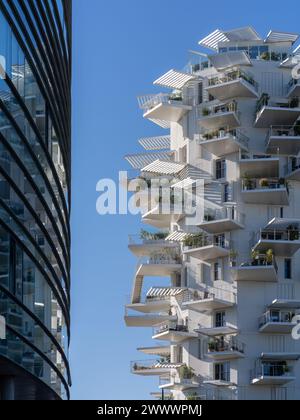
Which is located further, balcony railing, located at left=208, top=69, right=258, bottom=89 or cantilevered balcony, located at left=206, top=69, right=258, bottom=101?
balcony railing, located at left=208, top=69, right=258, bottom=89

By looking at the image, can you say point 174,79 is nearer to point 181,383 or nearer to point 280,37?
point 280,37

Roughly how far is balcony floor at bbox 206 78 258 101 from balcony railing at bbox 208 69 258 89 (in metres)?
0.38

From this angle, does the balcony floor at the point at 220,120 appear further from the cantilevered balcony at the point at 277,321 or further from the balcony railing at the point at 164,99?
the cantilevered balcony at the point at 277,321

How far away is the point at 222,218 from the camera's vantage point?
79.1 meters

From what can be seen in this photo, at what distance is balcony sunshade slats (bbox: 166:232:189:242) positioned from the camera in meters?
81.2

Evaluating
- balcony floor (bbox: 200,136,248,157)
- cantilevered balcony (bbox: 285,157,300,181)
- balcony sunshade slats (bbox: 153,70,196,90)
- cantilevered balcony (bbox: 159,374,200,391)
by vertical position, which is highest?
balcony sunshade slats (bbox: 153,70,196,90)

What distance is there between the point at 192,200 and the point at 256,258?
6.52m

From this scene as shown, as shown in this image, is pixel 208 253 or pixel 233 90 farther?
pixel 233 90

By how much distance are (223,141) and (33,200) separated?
34.3 m

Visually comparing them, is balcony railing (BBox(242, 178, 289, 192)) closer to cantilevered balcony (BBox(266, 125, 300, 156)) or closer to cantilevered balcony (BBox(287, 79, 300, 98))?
cantilevered balcony (BBox(266, 125, 300, 156))

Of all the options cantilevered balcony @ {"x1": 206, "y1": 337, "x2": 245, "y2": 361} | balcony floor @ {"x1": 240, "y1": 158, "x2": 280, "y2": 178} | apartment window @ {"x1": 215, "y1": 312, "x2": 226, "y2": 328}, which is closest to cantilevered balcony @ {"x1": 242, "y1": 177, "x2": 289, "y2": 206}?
balcony floor @ {"x1": 240, "y1": 158, "x2": 280, "y2": 178}

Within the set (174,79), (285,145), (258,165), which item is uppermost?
(174,79)

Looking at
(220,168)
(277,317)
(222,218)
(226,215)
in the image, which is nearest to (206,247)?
(222,218)

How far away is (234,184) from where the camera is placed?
→ 79.8m
